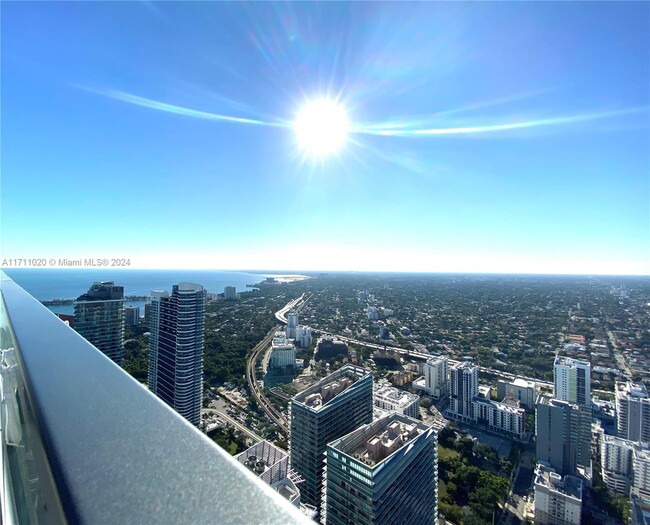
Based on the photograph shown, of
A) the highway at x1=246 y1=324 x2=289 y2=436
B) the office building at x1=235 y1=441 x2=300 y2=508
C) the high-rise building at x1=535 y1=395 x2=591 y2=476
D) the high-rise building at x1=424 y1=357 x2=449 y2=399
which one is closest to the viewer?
the office building at x1=235 y1=441 x2=300 y2=508

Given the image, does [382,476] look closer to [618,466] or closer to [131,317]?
[618,466]

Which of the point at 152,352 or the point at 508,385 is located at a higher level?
the point at 152,352

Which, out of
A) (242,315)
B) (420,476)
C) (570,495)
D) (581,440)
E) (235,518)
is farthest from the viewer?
(242,315)

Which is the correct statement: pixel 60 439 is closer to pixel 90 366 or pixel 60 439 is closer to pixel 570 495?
pixel 90 366

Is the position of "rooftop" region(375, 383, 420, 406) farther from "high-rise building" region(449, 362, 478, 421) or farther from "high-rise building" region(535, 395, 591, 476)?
"high-rise building" region(535, 395, 591, 476)

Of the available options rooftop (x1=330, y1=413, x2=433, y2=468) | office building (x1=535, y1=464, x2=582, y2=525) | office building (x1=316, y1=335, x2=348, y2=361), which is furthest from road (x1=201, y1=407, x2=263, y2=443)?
office building (x1=316, y1=335, x2=348, y2=361)

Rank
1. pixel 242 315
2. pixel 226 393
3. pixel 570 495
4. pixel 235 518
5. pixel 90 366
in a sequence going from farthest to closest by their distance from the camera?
pixel 242 315, pixel 226 393, pixel 570 495, pixel 90 366, pixel 235 518

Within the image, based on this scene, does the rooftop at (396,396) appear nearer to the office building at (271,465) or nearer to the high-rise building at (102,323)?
the office building at (271,465)

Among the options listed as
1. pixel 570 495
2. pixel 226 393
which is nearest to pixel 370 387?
pixel 570 495
